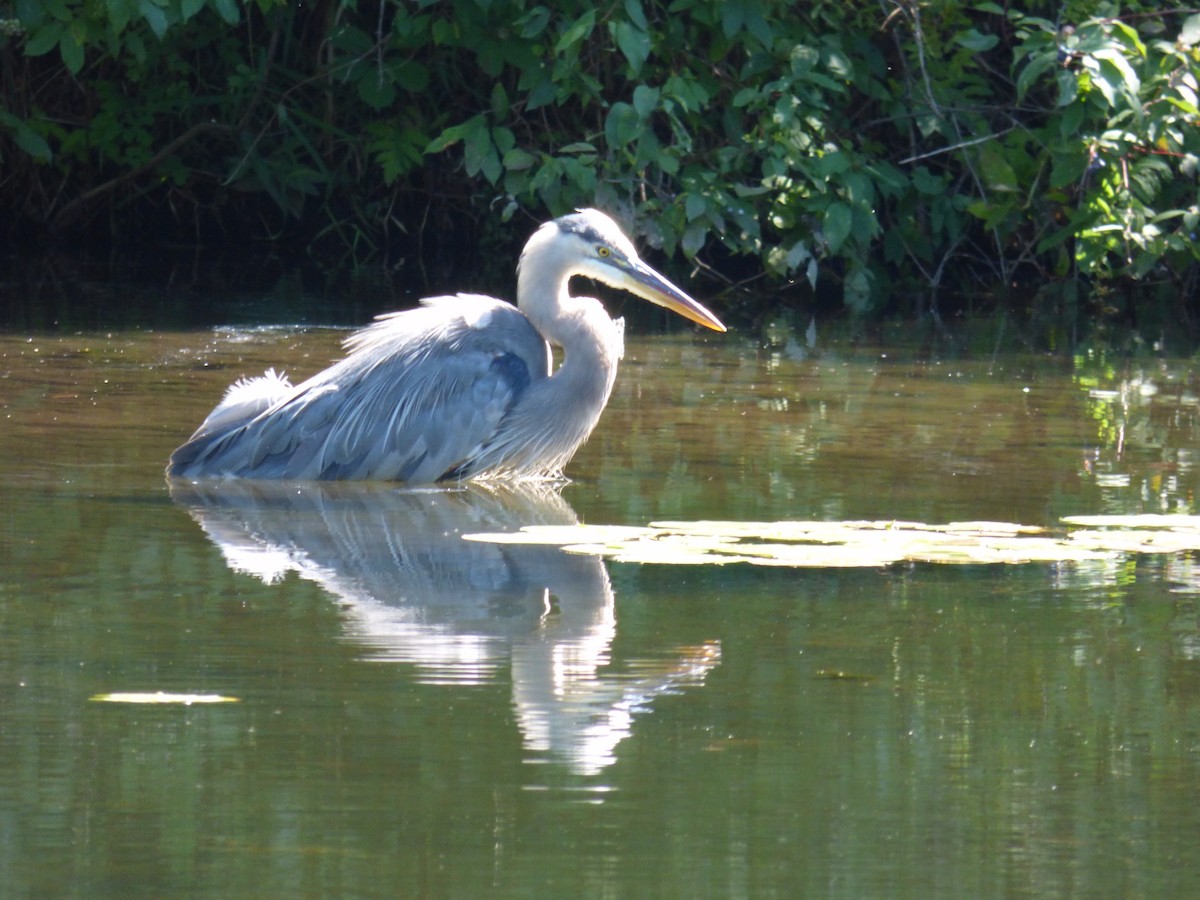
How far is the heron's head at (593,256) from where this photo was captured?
6562 millimetres

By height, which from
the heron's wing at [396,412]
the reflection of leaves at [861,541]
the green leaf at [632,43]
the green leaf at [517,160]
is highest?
the green leaf at [632,43]

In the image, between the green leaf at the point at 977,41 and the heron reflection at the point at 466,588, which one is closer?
the heron reflection at the point at 466,588

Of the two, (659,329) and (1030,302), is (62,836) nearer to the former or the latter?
(659,329)

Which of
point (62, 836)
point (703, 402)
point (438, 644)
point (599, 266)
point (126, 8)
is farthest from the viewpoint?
point (126, 8)

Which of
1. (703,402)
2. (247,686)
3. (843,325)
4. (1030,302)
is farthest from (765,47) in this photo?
(247,686)

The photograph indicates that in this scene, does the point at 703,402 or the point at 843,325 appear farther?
the point at 843,325

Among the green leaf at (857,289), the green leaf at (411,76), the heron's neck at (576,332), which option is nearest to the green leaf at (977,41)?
the green leaf at (857,289)

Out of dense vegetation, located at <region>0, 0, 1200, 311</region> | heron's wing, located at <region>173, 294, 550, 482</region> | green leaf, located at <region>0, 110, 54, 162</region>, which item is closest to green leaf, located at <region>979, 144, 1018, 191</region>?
dense vegetation, located at <region>0, 0, 1200, 311</region>

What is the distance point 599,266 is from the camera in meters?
6.58

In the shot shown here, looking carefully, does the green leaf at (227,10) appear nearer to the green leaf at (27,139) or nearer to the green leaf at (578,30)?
the green leaf at (578,30)

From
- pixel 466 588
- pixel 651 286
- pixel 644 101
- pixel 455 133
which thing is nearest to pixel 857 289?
pixel 644 101

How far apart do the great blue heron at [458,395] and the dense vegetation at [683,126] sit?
251 centimetres

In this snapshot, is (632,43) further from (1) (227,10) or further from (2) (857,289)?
(2) (857,289)

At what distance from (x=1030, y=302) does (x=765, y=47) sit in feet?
7.37
